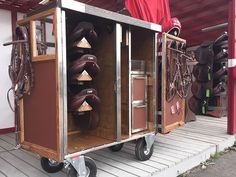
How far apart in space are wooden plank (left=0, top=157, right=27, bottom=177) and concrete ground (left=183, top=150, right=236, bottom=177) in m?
1.80

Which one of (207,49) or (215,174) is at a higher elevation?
(207,49)

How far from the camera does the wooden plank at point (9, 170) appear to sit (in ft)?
8.55

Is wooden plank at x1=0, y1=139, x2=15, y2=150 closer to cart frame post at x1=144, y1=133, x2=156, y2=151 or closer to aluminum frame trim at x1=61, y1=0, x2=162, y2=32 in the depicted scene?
cart frame post at x1=144, y1=133, x2=156, y2=151

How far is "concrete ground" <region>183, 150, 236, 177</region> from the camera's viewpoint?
121 inches

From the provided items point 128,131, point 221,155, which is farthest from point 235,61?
point 128,131

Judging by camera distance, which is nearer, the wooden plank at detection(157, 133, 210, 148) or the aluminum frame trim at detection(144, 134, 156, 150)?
the aluminum frame trim at detection(144, 134, 156, 150)

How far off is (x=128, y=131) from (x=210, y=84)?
12.1 feet

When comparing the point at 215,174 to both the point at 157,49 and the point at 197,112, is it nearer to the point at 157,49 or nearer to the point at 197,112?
the point at 157,49

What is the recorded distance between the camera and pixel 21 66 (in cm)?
233

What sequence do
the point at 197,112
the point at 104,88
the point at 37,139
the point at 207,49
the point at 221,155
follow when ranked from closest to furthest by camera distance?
the point at 37,139, the point at 104,88, the point at 221,155, the point at 207,49, the point at 197,112

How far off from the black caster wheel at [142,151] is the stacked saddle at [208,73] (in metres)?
2.91

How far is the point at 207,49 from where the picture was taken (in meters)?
5.84

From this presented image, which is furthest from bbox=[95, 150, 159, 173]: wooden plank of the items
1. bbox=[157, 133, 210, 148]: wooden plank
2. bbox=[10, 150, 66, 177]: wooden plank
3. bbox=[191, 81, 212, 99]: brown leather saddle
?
bbox=[191, 81, 212, 99]: brown leather saddle

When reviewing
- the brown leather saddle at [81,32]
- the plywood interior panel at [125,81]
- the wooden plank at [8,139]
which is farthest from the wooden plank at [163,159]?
the wooden plank at [8,139]
